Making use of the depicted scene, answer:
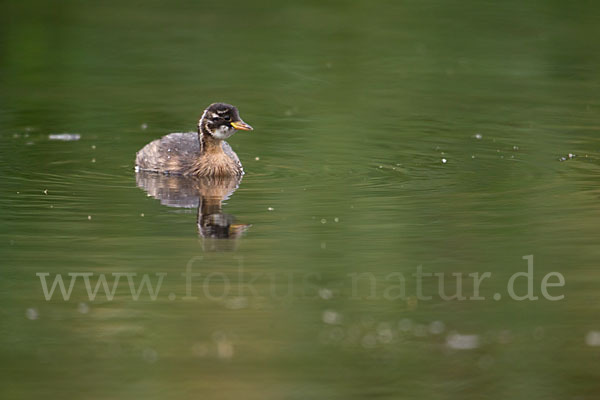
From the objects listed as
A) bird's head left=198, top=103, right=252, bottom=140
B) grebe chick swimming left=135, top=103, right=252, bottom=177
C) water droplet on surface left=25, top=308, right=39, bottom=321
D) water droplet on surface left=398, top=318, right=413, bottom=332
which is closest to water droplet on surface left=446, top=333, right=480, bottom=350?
water droplet on surface left=398, top=318, right=413, bottom=332

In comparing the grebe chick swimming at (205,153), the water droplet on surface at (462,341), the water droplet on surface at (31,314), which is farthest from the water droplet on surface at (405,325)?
the grebe chick swimming at (205,153)

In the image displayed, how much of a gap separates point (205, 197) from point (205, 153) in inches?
51.4

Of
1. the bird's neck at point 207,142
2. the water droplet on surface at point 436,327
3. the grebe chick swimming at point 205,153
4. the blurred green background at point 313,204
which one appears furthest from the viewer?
the bird's neck at point 207,142

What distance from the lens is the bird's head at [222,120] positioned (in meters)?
13.1

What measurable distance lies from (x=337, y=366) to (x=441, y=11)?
53.7ft

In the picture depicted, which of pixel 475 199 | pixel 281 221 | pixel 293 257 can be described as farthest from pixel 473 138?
pixel 293 257

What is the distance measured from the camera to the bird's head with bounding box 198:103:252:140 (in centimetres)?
1307

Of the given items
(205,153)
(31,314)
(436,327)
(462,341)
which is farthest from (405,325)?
(205,153)

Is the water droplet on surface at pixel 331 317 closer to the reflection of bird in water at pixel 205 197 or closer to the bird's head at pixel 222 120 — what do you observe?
the reflection of bird in water at pixel 205 197

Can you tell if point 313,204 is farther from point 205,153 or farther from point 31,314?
point 31,314

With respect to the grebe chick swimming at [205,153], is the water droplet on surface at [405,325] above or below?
below

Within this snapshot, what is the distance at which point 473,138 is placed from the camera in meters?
14.4

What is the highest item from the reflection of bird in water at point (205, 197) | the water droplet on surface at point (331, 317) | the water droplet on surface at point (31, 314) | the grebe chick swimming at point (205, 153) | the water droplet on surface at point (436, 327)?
the grebe chick swimming at point (205, 153)

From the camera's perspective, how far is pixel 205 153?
13133 millimetres
